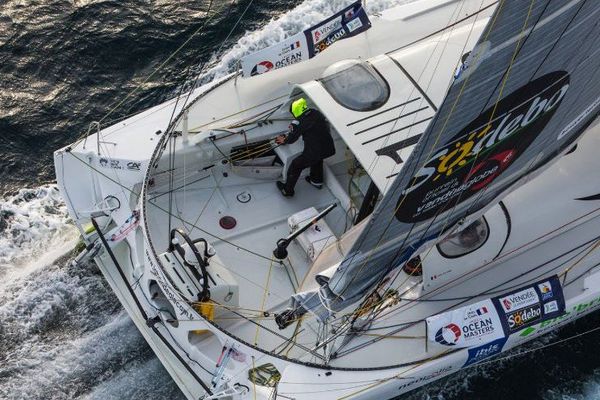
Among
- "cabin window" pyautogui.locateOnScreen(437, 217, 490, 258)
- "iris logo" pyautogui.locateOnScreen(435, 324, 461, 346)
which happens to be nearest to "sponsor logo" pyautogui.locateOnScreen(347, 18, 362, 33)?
"cabin window" pyautogui.locateOnScreen(437, 217, 490, 258)

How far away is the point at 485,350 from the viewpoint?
846cm

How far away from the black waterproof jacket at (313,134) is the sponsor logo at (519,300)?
2.78 metres

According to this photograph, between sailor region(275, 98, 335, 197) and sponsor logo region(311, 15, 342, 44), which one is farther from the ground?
sponsor logo region(311, 15, 342, 44)

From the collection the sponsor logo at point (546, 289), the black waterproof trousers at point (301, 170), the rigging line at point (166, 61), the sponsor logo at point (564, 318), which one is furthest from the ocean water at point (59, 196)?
the black waterproof trousers at point (301, 170)

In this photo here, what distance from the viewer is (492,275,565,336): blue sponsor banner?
8.30 m

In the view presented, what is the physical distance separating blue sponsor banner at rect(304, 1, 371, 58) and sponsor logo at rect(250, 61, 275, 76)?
55 cm

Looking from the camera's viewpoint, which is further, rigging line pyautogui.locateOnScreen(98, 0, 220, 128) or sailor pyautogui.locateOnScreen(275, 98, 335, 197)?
rigging line pyautogui.locateOnScreen(98, 0, 220, 128)

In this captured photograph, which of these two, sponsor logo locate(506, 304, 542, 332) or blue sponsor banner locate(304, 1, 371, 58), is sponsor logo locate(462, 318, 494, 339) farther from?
blue sponsor banner locate(304, 1, 371, 58)

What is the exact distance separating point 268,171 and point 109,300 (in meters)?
2.62

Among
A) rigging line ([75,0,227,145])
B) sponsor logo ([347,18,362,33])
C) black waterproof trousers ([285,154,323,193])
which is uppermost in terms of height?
rigging line ([75,0,227,145])

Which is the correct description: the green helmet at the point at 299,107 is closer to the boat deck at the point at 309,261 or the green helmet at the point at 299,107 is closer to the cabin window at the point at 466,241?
the boat deck at the point at 309,261

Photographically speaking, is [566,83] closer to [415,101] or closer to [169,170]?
[415,101]

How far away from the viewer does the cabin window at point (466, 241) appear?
8734mm

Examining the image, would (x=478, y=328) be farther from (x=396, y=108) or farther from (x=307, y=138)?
(x=307, y=138)
